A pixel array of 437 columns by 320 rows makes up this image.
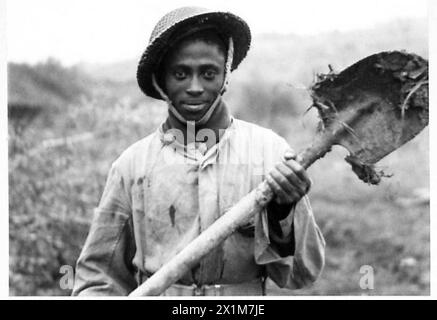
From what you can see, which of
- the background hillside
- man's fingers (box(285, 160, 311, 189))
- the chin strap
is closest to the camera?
man's fingers (box(285, 160, 311, 189))

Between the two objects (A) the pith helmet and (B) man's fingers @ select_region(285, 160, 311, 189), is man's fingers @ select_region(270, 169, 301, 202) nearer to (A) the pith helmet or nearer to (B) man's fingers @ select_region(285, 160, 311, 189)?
(B) man's fingers @ select_region(285, 160, 311, 189)

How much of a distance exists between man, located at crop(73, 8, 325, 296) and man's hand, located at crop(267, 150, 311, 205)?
0.09m

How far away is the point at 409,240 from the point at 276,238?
101 inches

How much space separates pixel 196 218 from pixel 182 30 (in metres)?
0.60

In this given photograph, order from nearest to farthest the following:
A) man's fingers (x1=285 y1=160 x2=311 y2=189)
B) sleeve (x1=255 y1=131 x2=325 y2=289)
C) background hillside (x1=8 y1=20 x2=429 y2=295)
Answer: man's fingers (x1=285 y1=160 x2=311 y2=189) → sleeve (x1=255 y1=131 x2=325 y2=289) → background hillside (x1=8 y1=20 x2=429 y2=295)

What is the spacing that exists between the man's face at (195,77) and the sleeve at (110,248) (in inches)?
13.3

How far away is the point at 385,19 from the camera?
4.16 meters

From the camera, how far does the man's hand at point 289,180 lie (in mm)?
2652

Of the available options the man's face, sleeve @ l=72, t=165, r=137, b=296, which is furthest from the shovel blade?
sleeve @ l=72, t=165, r=137, b=296

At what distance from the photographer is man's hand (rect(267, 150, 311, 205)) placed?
8.70ft

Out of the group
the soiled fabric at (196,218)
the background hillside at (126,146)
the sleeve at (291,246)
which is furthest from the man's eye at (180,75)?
the background hillside at (126,146)

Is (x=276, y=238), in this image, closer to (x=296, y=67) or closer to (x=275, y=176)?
(x=275, y=176)

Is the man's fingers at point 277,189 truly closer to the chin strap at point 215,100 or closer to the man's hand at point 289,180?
the man's hand at point 289,180

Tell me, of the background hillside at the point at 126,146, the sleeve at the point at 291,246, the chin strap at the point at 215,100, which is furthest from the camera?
the background hillside at the point at 126,146
